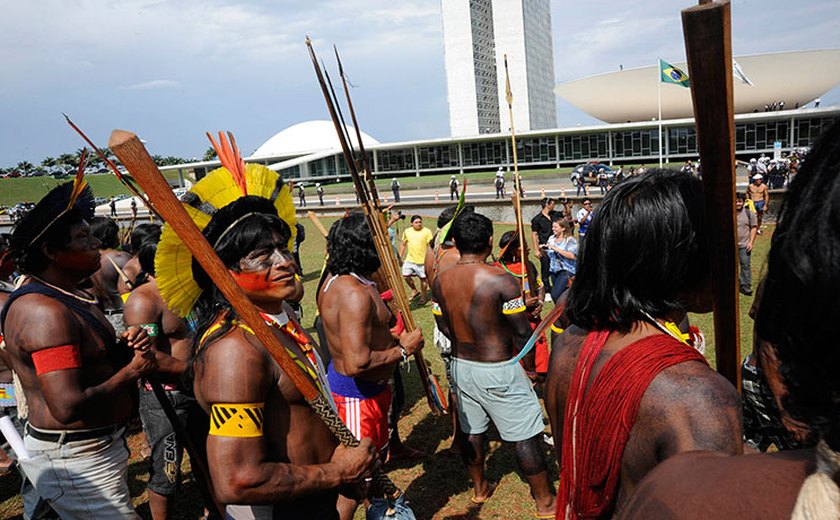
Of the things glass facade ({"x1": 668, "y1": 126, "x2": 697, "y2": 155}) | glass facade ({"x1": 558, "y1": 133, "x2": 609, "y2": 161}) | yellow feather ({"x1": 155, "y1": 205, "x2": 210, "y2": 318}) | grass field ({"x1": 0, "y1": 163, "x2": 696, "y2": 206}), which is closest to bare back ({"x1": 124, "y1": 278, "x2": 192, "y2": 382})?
yellow feather ({"x1": 155, "y1": 205, "x2": 210, "y2": 318})

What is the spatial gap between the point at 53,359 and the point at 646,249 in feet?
8.68

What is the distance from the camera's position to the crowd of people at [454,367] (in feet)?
2.60

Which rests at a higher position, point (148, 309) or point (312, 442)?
point (148, 309)

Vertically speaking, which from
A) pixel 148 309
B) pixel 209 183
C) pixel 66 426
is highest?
pixel 209 183

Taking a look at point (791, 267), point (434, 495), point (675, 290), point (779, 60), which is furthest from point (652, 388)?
point (779, 60)

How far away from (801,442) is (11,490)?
20.2 feet

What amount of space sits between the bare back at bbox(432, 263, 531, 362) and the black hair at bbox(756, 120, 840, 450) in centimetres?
313

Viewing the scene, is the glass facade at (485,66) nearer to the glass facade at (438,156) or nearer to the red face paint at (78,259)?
the glass facade at (438,156)

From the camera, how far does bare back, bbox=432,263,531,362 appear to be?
3.97m

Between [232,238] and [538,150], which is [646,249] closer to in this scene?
[232,238]

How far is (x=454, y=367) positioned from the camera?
14.1 ft

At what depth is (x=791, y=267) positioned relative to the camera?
75cm

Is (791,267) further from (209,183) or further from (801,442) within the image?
(209,183)

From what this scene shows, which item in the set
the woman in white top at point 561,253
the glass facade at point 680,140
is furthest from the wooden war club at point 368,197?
the glass facade at point 680,140
